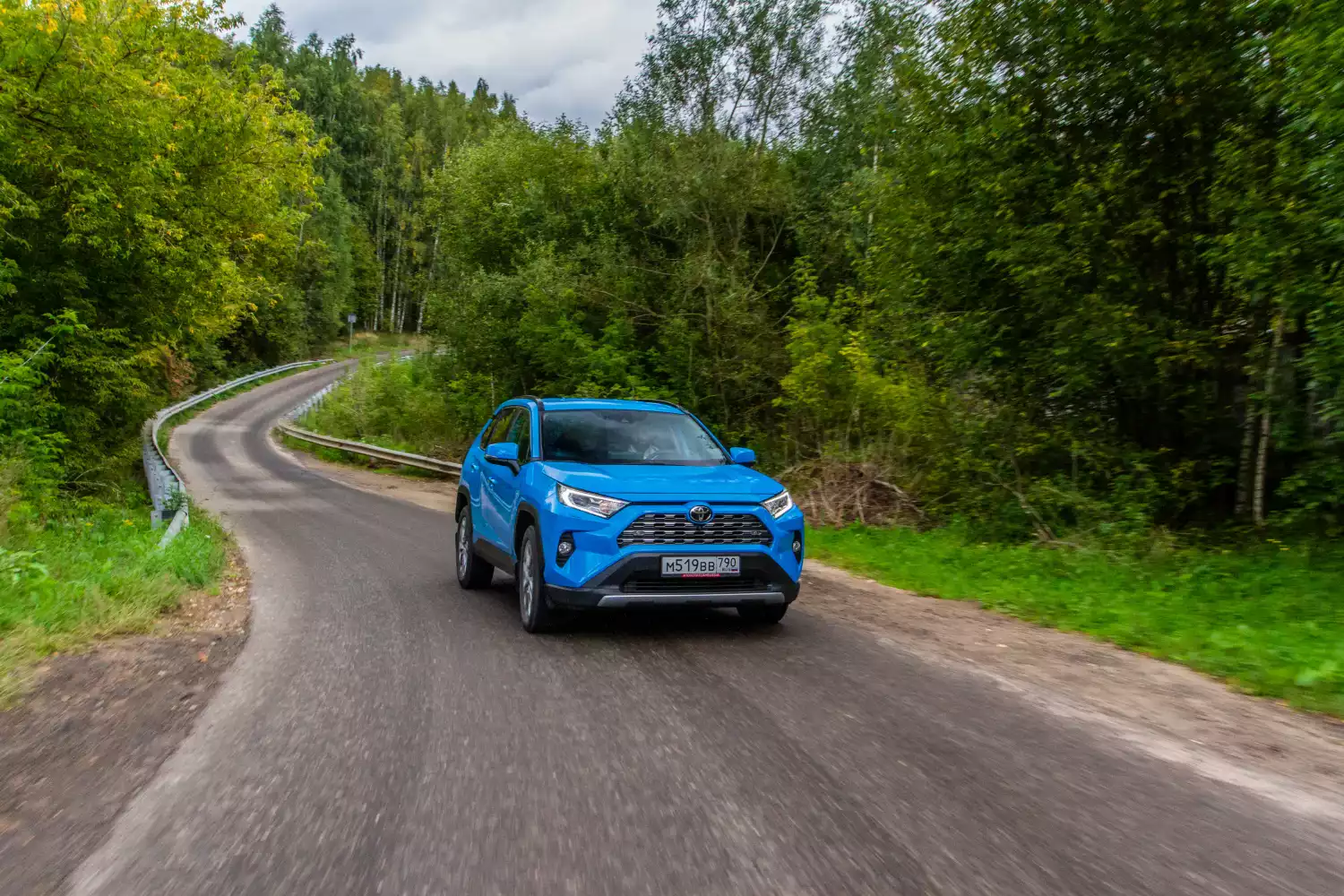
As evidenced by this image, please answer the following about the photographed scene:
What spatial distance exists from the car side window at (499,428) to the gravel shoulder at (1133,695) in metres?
3.27

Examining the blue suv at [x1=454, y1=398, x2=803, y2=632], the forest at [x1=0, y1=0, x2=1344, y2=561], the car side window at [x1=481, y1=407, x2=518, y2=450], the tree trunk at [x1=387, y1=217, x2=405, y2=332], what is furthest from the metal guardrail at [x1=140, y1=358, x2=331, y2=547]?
the tree trunk at [x1=387, y1=217, x2=405, y2=332]

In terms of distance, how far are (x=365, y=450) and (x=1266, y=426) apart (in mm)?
24056

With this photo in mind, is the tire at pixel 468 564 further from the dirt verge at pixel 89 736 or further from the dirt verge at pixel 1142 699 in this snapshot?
the dirt verge at pixel 1142 699

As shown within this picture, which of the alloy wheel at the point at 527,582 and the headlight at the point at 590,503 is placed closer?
the headlight at the point at 590,503

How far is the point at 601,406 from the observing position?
27.3 feet

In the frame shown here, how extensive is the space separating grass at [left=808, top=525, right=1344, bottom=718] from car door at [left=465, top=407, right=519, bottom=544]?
426 centimetres

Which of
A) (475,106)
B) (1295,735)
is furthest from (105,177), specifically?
(475,106)

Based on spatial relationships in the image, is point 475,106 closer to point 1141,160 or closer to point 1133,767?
point 1141,160

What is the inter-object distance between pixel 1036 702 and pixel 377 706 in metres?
3.62

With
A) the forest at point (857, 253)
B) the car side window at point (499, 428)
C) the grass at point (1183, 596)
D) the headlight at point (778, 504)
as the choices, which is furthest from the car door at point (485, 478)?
the forest at point (857, 253)

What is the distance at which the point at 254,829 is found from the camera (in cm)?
342

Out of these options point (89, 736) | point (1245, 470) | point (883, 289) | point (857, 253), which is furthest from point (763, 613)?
point (857, 253)

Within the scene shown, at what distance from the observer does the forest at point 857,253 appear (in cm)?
1014

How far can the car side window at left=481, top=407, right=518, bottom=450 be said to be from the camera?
9.14 m
